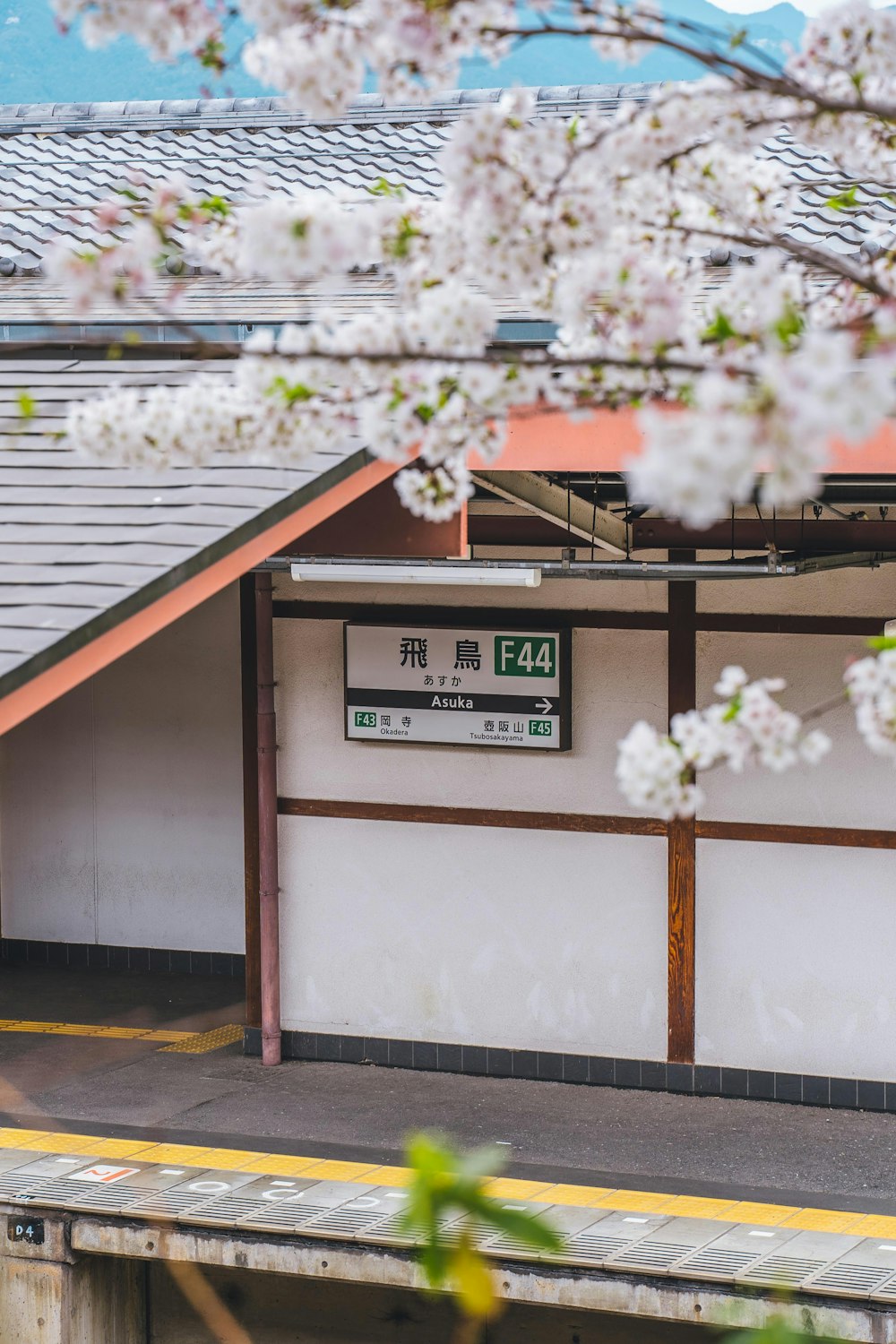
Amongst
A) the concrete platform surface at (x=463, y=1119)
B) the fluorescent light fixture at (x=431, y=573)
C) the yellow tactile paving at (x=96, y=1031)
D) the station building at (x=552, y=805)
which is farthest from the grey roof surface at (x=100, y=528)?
the yellow tactile paving at (x=96, y=1031)

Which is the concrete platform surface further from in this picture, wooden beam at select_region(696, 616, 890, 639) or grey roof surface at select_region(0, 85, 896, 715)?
grey roof surface at select_region(0, 85, 896, 715)

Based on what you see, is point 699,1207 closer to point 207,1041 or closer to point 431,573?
point 431,573

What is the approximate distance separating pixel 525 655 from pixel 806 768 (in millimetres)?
1388

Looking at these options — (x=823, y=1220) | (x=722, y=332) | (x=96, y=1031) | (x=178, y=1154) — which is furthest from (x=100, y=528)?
(x=96, y=1031)

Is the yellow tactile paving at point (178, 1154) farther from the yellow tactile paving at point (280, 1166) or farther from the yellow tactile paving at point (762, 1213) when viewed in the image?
the yellow tactile paving at point (762, 1213)

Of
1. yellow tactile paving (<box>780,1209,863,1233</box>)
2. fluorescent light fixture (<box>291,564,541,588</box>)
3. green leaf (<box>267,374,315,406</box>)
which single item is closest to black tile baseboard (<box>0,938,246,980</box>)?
fluorescent light fixture (<box>291,564,541,588</box>)

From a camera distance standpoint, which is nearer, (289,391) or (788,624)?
(289,391)

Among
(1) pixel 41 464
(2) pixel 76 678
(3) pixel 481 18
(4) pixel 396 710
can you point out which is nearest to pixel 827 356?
(3) pixel 481 18

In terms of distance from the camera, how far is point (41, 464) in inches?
219

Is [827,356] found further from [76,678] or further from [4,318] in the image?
[4,318]

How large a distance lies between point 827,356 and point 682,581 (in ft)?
20.9

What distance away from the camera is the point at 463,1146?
722 cm

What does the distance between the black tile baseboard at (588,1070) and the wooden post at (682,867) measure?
137 mm

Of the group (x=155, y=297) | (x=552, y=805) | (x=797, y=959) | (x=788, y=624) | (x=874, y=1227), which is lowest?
(x=874, y=1227)
